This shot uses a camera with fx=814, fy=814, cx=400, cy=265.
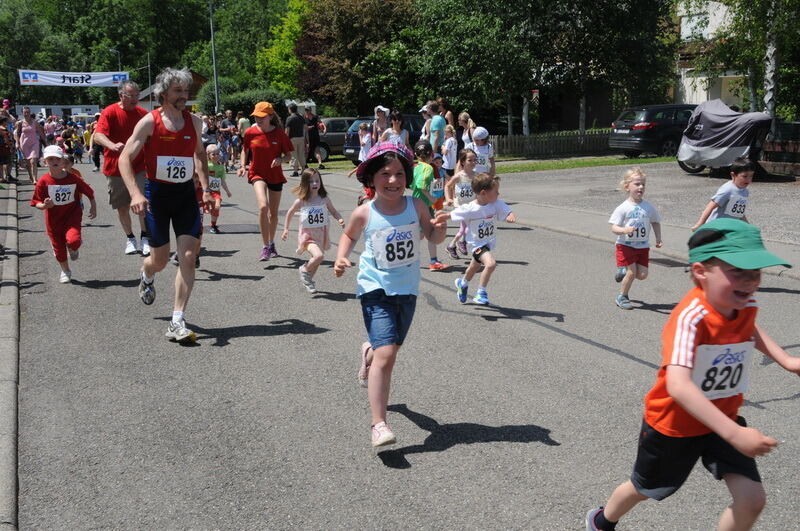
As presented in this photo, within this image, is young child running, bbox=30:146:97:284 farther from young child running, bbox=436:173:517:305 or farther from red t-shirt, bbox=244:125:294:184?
young child running, bbox=436:173:517:305

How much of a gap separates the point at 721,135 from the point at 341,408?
17.5m

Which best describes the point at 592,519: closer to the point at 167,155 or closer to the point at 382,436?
the point at 382,436

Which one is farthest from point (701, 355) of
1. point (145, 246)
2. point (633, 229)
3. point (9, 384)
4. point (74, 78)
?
point (74, 78)

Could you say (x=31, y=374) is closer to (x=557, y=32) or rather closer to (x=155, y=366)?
Answer: (x=155, y=366)

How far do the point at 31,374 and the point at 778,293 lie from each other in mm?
7280

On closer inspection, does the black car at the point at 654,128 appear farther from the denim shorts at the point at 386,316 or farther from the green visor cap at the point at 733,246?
the green visor cap at the point at 733,246

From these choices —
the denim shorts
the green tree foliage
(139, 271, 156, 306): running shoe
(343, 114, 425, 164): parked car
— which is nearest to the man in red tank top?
(139, 271, 156, 306): running shoe

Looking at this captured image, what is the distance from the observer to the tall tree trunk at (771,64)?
21547mm

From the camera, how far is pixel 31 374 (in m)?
5.93

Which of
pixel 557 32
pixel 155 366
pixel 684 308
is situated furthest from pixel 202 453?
pixel 557 32

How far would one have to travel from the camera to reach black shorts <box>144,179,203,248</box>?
6.76 m

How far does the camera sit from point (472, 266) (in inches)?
320

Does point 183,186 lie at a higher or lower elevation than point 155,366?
higher

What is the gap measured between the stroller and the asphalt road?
11.5 metres
